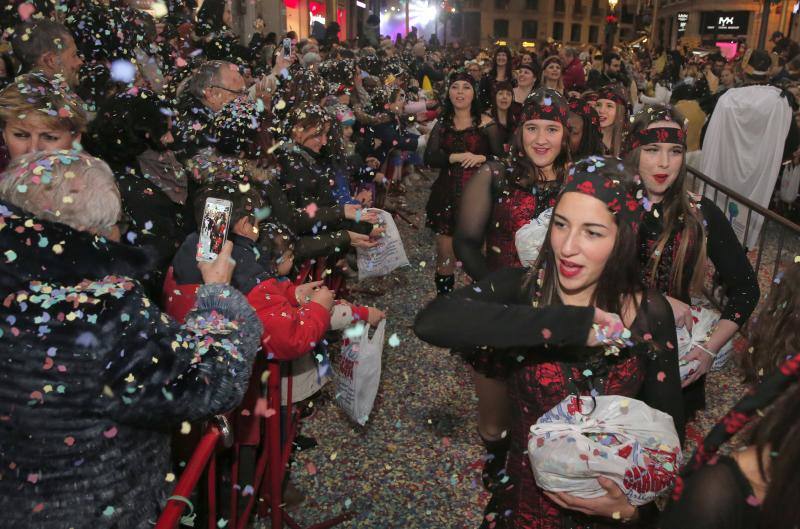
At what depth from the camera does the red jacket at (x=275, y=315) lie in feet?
9.18

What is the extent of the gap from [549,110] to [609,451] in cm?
249

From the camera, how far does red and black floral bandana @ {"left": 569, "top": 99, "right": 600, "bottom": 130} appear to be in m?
5.05

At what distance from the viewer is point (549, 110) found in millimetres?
3852

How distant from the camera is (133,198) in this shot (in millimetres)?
3320

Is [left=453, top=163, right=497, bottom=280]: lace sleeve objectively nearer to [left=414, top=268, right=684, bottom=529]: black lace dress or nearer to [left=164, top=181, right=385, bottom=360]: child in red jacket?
[left=164, top=181, right=385, bottom=360]: child in red jacket

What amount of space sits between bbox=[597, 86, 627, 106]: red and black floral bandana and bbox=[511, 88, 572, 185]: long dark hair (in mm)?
1977

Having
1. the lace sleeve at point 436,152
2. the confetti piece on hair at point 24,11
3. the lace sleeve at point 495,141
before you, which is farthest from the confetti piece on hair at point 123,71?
the lace sleeve at point 495,141

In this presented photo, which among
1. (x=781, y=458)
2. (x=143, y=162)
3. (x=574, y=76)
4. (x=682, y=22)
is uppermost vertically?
(x=682, y=22)

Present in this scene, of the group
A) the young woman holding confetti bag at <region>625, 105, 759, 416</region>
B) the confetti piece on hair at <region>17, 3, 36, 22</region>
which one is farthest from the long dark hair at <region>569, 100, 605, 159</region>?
the confetti piece on hair at <region>17, 3, 36, 22</region>

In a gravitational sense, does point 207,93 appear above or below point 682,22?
below

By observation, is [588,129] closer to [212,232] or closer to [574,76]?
[212,232]

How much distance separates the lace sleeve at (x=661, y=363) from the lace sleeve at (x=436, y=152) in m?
3.87

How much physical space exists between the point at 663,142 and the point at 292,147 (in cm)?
259

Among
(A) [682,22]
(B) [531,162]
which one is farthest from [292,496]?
(A) [682,22]
